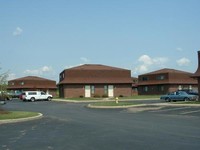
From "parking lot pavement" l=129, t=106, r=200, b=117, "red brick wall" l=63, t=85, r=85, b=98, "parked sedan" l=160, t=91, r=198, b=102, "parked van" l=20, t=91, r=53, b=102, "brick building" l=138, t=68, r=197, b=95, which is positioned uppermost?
"brick building" l=138, t=68, r=197, b=95

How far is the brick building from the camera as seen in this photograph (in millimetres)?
78375

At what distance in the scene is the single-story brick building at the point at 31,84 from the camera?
90906mm

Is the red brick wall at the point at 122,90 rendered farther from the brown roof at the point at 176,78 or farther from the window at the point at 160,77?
the window at the point at 160,77

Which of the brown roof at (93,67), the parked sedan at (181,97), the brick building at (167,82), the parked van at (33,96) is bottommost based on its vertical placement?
the parked sedan at (181,97)

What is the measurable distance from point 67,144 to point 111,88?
56.8 m

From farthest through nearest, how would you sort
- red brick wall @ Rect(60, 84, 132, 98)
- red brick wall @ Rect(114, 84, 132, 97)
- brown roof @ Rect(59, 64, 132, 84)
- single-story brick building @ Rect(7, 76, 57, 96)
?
single-story brick building @ Rect(7, 76, 57, 96) → red brick wall @ Rect(114, 84, 132, 97) → brown roof @ Rect(59, 64, 132, 84) → red brick wall @ Rect(60, 84, 132, 98)

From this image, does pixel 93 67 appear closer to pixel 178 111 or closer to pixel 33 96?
pixel 33 96

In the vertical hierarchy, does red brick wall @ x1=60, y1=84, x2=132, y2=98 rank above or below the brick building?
below

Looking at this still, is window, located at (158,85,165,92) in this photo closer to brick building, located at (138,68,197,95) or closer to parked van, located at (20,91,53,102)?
brick building, located at (138,68,197,95)

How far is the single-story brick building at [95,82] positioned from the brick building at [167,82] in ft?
36.5

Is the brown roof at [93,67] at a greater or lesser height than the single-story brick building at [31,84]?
greater

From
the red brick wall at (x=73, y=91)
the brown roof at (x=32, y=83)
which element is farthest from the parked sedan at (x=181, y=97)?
the brown roof at (x=32, y=83)

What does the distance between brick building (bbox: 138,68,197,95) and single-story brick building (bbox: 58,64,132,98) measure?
36.5 ft

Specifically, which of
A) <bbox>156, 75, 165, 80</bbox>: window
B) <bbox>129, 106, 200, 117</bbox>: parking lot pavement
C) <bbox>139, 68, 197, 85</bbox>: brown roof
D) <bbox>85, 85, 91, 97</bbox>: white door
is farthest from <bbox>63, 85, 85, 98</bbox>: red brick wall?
<bbox>129, 106, 200, 117</bbox>: parking lot pavement
